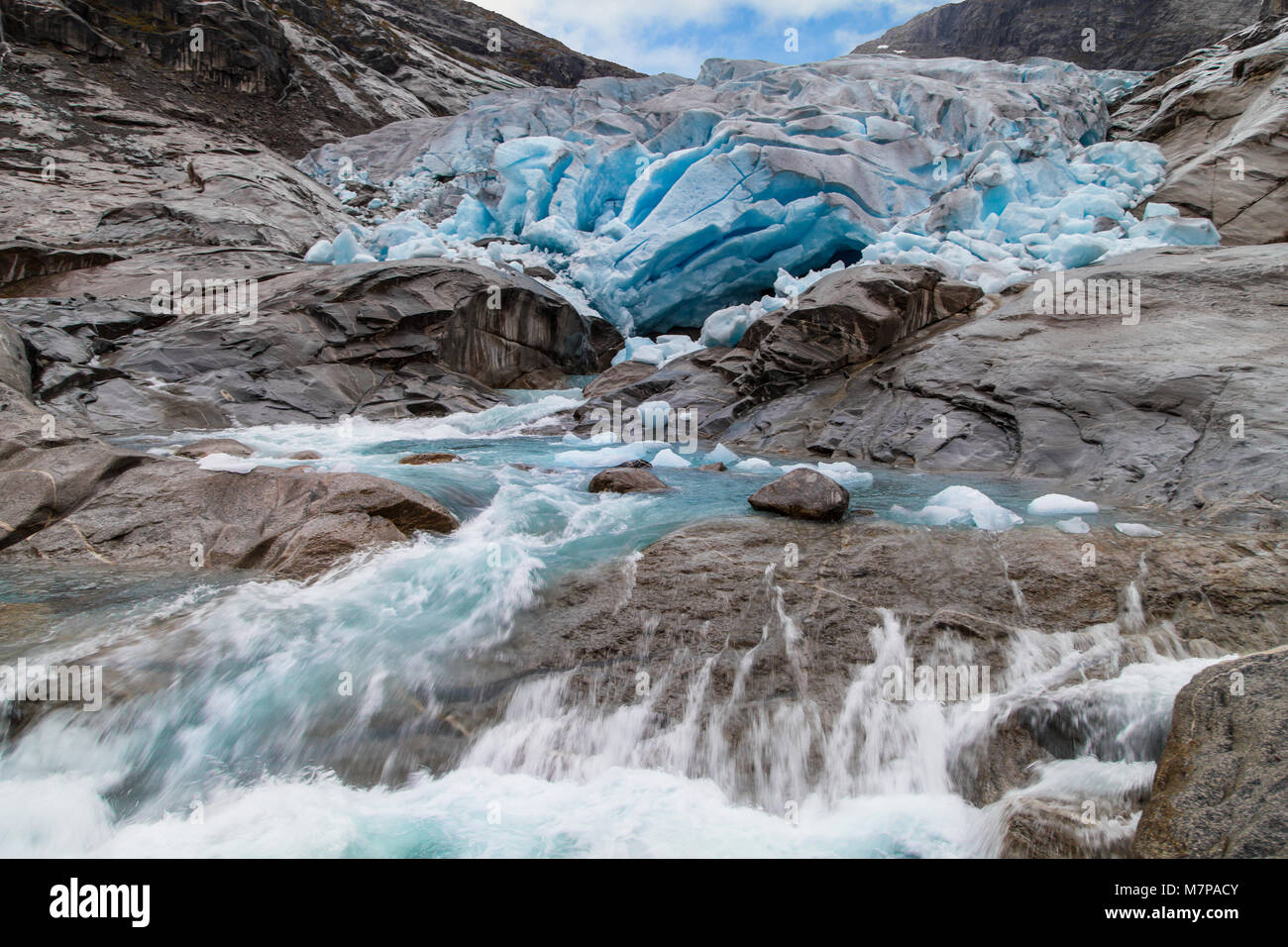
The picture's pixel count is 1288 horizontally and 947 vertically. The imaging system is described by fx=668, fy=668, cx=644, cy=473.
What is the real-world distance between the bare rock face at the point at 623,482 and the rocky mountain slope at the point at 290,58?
2294cm

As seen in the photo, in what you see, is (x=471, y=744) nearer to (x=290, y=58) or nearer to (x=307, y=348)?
(x=307, y=348)

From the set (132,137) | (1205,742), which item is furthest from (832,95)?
(1205,742)

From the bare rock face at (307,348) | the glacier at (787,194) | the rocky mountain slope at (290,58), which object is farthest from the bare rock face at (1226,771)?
the rocky mountain slope at (290,58)

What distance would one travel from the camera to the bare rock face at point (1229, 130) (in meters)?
12.7

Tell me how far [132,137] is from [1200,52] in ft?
101

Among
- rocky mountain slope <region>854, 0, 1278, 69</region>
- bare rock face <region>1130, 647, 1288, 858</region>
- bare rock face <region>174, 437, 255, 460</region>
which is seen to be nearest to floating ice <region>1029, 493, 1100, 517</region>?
bare rock face <region>1130, 647, 1288, 858</region>

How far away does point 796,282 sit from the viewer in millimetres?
12672

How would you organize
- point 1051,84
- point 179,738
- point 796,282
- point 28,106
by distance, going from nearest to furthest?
point 179,738 → point 796,282 → point 28,106 → point 1051,84

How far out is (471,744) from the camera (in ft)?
9.62

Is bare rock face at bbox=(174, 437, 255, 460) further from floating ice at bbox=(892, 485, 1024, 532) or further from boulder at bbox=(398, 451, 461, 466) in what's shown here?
floating ice at bbox=(892, 485, 1024, 532)

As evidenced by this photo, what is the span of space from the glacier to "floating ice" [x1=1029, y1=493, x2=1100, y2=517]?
280 inches

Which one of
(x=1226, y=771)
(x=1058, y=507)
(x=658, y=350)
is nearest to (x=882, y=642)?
(x=1226, y=771)

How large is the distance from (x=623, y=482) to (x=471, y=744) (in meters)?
3.27
